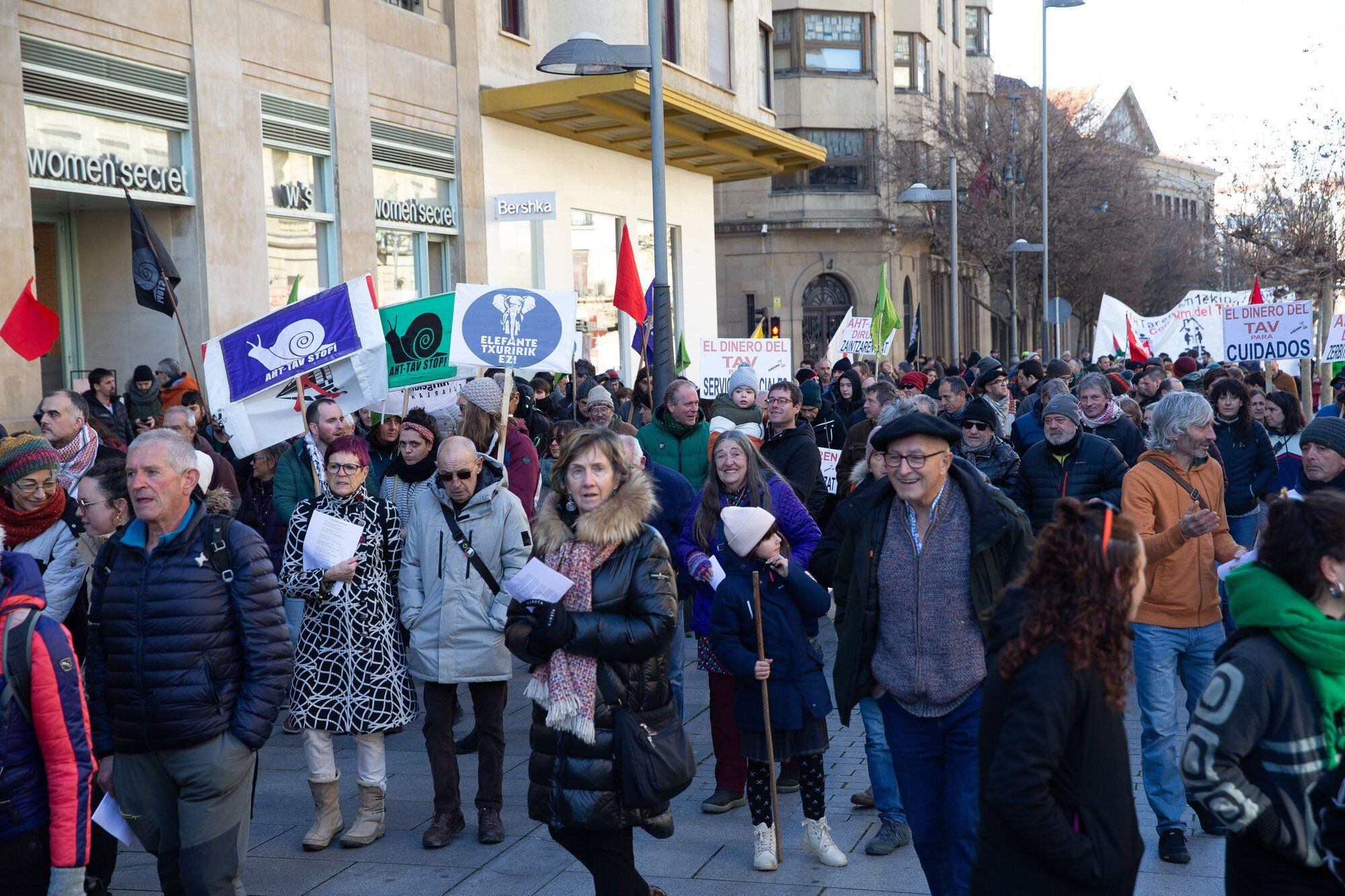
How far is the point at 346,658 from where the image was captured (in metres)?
6.19

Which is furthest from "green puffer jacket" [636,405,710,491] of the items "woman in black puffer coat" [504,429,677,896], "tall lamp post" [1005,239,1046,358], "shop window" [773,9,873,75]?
"shop window" [773,9,873,75]

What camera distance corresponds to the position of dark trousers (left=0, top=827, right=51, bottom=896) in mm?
3840

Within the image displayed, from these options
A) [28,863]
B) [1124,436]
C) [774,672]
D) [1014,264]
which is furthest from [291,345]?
[1014,264]

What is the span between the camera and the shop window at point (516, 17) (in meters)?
22.7

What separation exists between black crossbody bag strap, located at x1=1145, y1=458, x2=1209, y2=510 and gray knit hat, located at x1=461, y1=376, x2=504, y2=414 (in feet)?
13.3

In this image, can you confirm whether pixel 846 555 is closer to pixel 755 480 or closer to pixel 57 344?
pixel 755 480

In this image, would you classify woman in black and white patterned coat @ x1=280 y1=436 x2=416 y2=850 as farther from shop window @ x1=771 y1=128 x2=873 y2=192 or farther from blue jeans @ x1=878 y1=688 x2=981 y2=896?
shop window @ x1=771 y1=128 x2=873 y2=192

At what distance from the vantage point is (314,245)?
18.0 metres

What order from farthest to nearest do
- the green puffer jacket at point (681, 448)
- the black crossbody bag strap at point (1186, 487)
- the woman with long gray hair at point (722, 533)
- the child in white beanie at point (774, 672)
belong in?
the green puffer jacket at point (681, 448)
the woman with long gray hair at point (722, 533)
the black crossbody bag strap at point (1186, 487)
the child in white beanie at point (774, 672)

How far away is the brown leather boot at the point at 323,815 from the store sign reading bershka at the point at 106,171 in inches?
353

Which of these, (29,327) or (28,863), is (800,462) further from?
(29,327)

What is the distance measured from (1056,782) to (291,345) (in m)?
6.12

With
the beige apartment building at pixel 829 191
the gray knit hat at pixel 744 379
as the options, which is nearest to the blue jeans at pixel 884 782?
the gray knit hat at pixel 744 379

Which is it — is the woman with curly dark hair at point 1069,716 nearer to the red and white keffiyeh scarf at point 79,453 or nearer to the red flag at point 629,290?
the red and white keffiyeh scarf at point 79,453
